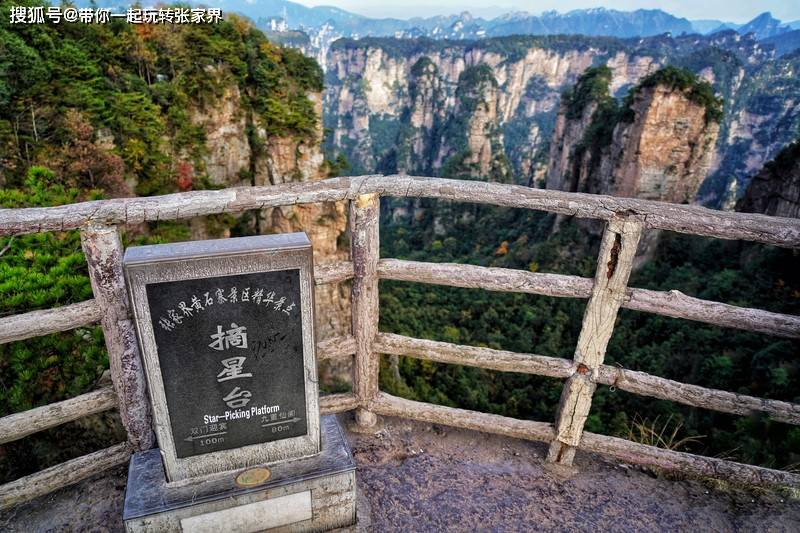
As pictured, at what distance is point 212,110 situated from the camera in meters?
17.7

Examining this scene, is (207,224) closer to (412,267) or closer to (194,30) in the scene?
(194,30)

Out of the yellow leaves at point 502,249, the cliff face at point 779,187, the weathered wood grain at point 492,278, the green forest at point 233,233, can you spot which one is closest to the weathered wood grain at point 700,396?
the weathered wood grain at point 492,278

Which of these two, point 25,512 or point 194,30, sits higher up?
point 194,30

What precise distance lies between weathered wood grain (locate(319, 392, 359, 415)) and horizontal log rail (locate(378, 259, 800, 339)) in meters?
1.04

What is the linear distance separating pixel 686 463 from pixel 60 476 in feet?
12.7

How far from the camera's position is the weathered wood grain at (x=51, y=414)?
2436mm

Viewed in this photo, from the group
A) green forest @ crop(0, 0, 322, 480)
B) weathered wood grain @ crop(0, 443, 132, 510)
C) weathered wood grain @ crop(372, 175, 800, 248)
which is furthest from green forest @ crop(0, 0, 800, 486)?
weathered wood grain @ crop(372, 175, 800, 248)

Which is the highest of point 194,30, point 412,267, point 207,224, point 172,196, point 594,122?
point 194,30

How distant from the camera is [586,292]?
275 cm

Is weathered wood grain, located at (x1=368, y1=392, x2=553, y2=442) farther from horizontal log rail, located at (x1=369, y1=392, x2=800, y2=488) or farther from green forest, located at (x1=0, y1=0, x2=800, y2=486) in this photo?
green forest, located at (x1=0, y1=0, x2=800, y2=486)

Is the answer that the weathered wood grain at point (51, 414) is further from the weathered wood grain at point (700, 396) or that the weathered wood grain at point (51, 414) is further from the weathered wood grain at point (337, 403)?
the weathered wood grain at point (700, 396)

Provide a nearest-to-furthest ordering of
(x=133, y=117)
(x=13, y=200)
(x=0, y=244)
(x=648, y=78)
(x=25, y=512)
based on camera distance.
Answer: (x=25, y=512)
(x=0, y=244)
(x=13, y=200)
(x=133, y=117)
(x=648, y=78)

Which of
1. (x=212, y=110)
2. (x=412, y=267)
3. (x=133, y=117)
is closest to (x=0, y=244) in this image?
(x=412, y=267)

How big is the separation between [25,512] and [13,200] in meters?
3.81
